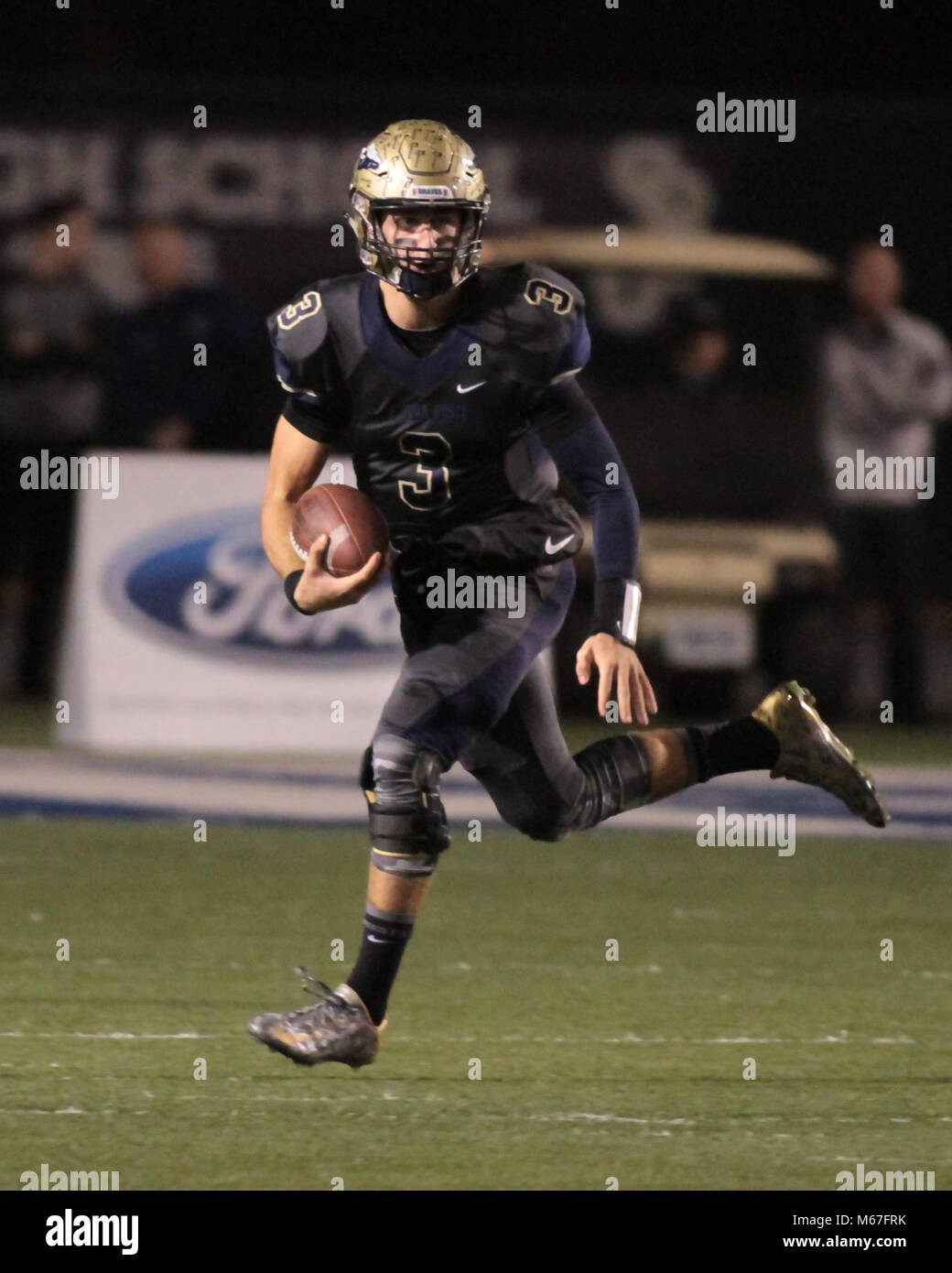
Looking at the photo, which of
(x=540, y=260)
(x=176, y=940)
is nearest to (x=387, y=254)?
(x=176, y=940)

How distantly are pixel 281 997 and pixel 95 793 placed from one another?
3.79m

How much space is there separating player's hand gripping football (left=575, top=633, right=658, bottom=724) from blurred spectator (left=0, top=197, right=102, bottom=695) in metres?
7.22

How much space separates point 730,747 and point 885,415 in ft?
22.0

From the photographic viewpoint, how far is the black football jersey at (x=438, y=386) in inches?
209

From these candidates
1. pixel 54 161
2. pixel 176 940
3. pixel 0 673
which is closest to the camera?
pixel 176 940

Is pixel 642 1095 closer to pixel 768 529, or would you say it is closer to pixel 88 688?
pixel 88 688

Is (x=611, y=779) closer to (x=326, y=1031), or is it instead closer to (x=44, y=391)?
(x=326, y=1031)

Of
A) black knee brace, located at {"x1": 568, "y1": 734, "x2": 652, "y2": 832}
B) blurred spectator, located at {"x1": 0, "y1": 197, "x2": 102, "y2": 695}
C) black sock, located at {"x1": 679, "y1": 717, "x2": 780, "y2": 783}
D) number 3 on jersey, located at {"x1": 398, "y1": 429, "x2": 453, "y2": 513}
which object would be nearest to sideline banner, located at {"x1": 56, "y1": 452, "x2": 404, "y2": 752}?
blurred spectator, located at {"x1": 0, "y1": 197, "x2": 102, "y2": 695}

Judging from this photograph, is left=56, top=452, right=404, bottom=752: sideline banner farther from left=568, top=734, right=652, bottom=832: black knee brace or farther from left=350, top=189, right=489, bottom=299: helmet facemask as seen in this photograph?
left=350, top=189, right=489, bottom=299: helmet facemask

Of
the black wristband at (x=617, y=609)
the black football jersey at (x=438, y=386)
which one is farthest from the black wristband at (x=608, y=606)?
the black football jersey at (x=438, y=386)

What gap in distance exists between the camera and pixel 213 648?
10492 mm

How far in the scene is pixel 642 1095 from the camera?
5133 mm

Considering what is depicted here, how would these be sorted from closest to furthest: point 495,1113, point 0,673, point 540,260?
point 495,1113, point 540,260, point 0,673

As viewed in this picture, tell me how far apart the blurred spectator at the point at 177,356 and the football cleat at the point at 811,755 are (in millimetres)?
6078
